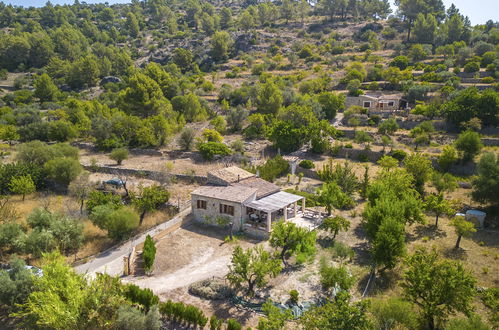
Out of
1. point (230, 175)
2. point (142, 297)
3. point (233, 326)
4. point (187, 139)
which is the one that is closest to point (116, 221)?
point (142, 297)

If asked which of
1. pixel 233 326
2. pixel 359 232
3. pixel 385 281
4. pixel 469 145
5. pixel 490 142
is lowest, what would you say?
pixel 385 281

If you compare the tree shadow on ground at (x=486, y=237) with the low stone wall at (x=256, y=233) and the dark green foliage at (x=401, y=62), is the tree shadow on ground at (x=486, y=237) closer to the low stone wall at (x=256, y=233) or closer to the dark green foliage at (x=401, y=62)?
the low stone wall at (x=256, y=233)

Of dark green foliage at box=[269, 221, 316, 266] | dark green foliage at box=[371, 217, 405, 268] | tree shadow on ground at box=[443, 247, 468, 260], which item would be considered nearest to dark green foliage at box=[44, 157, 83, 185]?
dark green foliage at box=[269, 221, 316, 266]

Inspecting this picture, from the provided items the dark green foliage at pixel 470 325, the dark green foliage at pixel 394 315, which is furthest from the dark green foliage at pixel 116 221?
the dark green foliage at pixel 470 325

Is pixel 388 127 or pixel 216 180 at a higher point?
pixel 388 127

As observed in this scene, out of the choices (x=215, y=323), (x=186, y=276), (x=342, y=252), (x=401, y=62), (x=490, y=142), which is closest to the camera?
(x=215, y=323)

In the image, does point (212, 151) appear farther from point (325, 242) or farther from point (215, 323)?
point (215, 323)

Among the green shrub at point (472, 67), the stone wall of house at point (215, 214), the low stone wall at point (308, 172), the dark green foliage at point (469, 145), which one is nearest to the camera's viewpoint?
the stone wall of house at point (215, 214)
